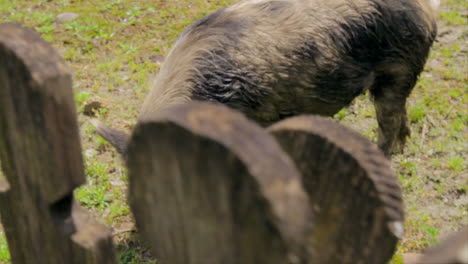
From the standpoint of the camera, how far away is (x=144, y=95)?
5195mm

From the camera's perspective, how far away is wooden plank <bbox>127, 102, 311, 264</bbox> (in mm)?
856

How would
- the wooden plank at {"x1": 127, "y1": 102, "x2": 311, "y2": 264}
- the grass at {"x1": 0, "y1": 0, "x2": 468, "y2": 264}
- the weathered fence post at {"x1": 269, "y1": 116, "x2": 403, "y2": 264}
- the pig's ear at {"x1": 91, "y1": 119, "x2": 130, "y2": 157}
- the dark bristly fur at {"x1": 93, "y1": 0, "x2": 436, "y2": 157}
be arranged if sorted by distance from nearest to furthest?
the wooden plank at {"x1": 127, "y1": 102, "x2": 311, "y2": 264}, the weathered fence post at {"x1": 269, "y1": 116, "x2": 403, "y2": 264}, the pig's ear at {"x1": 91, "y1": 119, "x2": 130, "y2": 157}, the dark bristly fur at {"x1": 93, "y1": 0, "x2": 436, "y2": 157}, the grass at {"x1": 0, "y1": 0, "x2": 468, "y2": 264}

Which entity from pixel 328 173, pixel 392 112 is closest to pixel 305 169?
pixel 328 173

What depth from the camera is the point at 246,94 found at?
11.1 feet

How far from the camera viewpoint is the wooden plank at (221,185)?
86 cm

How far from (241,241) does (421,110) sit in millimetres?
4402

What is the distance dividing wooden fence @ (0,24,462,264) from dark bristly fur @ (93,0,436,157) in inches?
73.7

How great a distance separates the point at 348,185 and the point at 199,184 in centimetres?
40

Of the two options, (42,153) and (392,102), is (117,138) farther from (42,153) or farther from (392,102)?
(392,102)

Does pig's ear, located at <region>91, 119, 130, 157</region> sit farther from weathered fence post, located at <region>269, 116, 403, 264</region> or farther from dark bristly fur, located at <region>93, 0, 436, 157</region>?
weathered fence post, located at <region>269, 116, 403, 264</region>

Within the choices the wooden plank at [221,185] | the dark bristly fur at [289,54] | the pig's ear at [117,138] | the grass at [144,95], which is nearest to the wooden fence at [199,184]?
the wooden plank at [221,185]

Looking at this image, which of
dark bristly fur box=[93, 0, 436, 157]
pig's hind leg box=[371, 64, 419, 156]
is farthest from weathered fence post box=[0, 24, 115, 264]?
pig's hind leg box=[371, 64, 419, 156]

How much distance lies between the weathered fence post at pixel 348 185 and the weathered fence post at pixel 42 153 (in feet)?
1.65

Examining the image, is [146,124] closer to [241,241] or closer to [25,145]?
[241,241]
